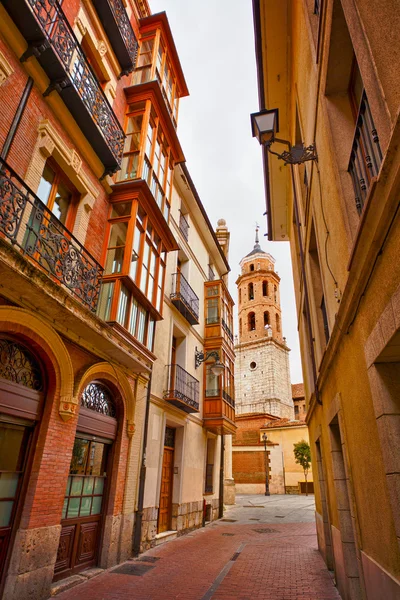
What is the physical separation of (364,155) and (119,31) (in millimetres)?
8668

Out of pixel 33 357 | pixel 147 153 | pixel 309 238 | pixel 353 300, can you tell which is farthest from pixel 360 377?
pixel 147 153

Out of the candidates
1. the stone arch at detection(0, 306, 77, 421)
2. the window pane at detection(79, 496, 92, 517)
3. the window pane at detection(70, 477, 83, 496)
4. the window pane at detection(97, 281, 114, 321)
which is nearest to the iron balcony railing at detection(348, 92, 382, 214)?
the stone arch at detection(0, 306, 77, 421)

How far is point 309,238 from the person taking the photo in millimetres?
7711

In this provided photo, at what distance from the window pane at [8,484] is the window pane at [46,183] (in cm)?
474

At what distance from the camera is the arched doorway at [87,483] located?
6.49 meters

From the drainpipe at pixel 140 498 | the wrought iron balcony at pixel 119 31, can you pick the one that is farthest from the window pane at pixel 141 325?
the wrought iron balcony at pixel 119 31

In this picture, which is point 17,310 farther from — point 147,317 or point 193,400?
point 193,400

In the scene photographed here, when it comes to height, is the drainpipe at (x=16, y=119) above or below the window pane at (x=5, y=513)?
above

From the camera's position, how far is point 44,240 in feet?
19.7

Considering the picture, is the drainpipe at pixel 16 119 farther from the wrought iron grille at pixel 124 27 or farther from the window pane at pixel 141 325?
the wrought iron grille at pixel 124 27

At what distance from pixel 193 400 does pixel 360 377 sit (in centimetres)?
973

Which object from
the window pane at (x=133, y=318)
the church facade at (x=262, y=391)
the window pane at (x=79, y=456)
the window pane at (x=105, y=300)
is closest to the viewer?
the window pane at (x=79, y=456)

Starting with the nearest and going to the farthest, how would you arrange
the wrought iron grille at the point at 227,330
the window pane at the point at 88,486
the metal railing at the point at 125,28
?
1. the window pane at the point at 88,486
2. the metal railing at the point at 125,28
3. the wrought iron grille at the point at 227,330

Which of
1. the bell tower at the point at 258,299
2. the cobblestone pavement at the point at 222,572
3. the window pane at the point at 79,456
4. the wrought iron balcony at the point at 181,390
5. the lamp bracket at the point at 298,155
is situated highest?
the bell tower at the point at 258,299
